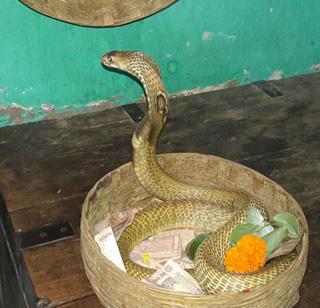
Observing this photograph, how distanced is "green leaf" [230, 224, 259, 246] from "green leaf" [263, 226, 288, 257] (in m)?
0.05

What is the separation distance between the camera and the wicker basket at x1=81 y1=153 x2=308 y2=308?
1003 mm

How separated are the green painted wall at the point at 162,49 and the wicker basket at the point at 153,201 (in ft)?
1.65

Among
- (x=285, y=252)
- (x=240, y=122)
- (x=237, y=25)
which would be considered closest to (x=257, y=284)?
(x=285, y=252)

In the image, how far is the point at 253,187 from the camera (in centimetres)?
136

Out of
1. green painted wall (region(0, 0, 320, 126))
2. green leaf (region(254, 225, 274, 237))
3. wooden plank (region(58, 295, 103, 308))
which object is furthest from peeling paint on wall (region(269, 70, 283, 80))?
wooden plank (region(58, 295, 103, 308))

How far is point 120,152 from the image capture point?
160 centimetres

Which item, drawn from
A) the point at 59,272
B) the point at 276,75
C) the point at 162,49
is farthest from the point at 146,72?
the point at 276,75

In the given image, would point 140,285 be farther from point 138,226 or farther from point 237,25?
point 237,25

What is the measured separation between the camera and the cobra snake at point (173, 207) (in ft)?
3.58

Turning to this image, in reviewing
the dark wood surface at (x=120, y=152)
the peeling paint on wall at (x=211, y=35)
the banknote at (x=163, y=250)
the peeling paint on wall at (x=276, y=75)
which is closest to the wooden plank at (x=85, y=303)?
the dark wood surface at (x=120, y=152)

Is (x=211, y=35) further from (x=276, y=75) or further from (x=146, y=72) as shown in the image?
(x=146, y=72)

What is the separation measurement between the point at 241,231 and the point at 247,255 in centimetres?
8

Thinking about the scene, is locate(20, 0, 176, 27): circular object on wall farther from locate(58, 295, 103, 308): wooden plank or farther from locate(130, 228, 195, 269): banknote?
locate(58, 295, 103, 308): wooden plank

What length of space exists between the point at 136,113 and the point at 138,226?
55cm
